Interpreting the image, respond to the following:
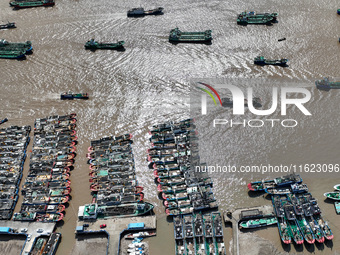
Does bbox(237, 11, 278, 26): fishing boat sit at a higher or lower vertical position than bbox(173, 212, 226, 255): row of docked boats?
higher

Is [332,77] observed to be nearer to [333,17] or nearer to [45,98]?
[333,17]

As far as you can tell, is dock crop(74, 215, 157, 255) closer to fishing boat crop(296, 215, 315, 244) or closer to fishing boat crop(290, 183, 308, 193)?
fishing boat crop(296, 215, 315, 244)

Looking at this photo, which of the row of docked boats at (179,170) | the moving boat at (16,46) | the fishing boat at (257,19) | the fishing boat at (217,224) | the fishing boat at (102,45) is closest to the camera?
the fishing boat at (217,224)

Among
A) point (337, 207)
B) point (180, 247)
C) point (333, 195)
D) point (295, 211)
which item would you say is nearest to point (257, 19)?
point (333, 195)

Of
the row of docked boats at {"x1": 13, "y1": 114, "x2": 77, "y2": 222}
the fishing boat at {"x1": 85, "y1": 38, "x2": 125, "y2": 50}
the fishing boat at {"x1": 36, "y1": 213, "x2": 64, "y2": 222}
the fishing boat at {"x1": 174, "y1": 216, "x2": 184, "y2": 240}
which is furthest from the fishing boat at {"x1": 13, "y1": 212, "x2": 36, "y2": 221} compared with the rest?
the fishing boat at {"x1": 85, "y1": 38, "x2": 125, "y2": 50}

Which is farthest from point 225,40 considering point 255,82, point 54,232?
point 54,232

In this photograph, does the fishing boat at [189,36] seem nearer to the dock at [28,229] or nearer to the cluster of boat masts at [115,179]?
the cluster of boat masts at [115,179]

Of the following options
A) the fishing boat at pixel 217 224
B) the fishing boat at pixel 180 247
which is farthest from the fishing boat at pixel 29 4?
the fishing boat at pixel 180 247

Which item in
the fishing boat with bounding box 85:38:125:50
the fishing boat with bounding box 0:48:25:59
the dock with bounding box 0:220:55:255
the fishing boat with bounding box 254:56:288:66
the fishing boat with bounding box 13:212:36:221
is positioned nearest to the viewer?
the dock with bounding box 0:220:55:255
